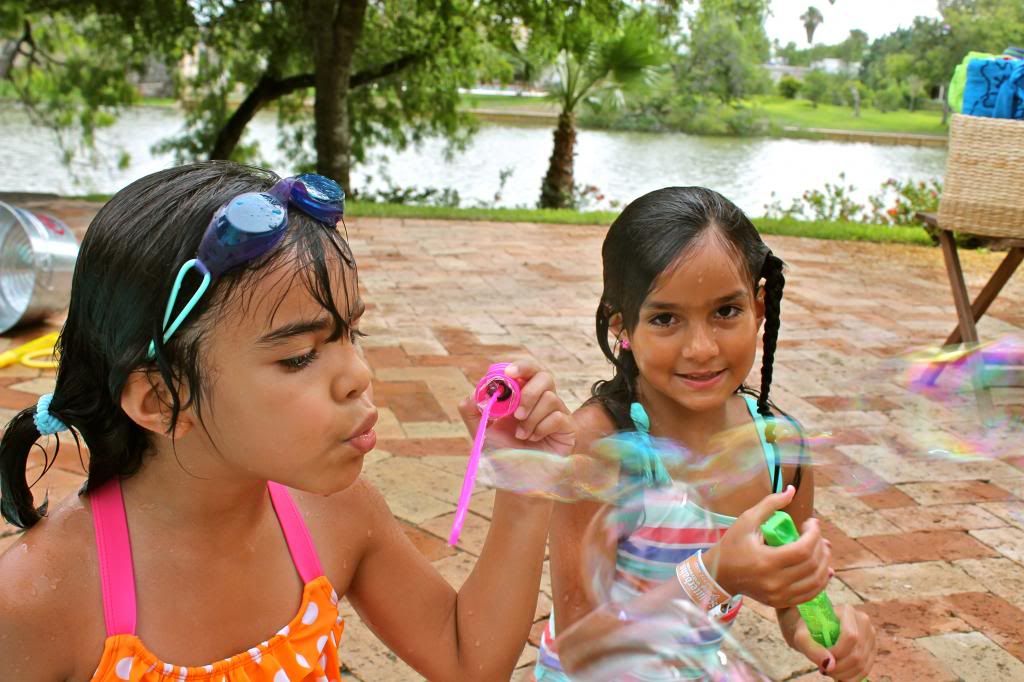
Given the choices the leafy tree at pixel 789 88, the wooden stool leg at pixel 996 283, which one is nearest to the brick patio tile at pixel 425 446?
the wooden stool leg at pixel 996 283

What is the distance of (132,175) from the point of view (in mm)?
15172

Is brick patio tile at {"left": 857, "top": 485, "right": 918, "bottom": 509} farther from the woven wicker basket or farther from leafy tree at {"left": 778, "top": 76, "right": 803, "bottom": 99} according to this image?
leafy tree at {"left": 778, "top": 76, "right": 803, "bottom": 99}

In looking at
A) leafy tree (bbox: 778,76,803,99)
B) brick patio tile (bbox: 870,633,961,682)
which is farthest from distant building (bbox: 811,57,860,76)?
brick patio tile (bbox: 870,633,961,682)

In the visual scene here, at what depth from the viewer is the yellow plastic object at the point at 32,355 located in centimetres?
450

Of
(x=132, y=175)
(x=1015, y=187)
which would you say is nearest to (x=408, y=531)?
(x=1015, y=187)

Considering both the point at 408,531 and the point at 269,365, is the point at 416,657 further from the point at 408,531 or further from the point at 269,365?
the point at 408,531

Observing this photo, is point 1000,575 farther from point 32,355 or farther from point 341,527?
point 32,355

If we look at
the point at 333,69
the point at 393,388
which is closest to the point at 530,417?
the point at 393,388

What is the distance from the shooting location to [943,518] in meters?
3.37

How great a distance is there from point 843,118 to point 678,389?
107 feet

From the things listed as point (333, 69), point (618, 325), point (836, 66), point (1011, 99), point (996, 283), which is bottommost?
point (996, 283)

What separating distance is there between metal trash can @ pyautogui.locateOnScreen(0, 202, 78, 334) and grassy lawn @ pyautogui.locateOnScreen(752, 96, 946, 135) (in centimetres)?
2400

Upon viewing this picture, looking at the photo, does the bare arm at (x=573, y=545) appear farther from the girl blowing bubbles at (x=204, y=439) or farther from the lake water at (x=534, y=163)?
the lake water at (x=534, y=163)

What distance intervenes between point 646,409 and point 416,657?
0.68m
